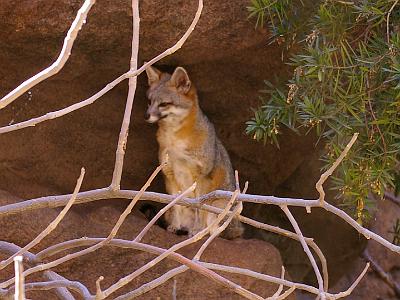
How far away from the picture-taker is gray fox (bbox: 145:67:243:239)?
6094 millimetres

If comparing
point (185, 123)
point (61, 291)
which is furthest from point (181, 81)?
point (61, 291)

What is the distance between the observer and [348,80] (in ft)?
16.0

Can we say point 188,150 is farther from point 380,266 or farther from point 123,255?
point 380,266

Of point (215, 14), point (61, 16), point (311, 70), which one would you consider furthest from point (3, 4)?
point (311, 70)

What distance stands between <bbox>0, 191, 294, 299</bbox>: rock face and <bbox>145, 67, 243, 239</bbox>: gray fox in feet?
1.21

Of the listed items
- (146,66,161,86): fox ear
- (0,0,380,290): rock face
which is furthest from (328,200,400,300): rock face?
(146,66,161,86): fox ear

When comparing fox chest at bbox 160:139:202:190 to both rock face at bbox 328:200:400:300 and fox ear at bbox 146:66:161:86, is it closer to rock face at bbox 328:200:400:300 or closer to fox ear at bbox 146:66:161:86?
fox ear at bbox 146:66:161:86

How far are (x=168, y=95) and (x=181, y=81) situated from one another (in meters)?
0.14

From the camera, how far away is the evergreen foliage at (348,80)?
474cm

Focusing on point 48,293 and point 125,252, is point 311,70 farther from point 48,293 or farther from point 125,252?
point 48,293

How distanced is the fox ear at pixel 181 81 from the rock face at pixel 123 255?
0.92m

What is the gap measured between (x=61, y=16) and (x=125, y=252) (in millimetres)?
1572

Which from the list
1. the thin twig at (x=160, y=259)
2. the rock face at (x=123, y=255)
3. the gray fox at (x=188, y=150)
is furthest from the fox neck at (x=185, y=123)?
the thin twig at (x=160, y=259)

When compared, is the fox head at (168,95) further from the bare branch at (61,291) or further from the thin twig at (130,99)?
the thin twig at (130,99)
